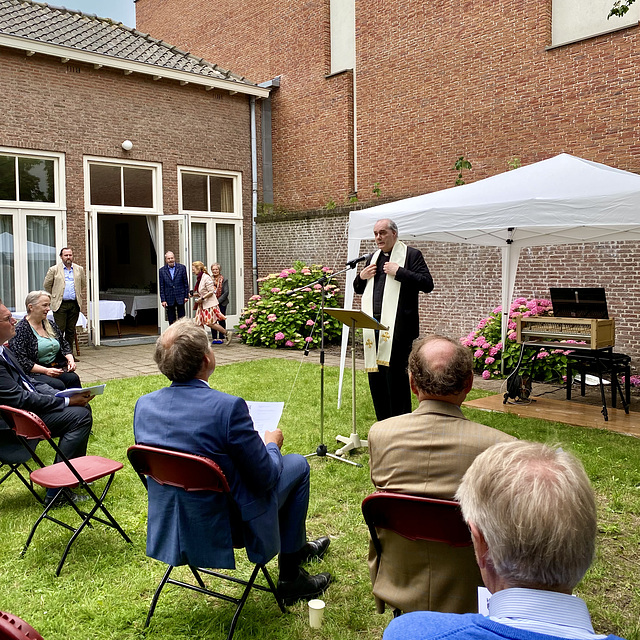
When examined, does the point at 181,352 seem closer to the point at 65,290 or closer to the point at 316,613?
the point at 316,613

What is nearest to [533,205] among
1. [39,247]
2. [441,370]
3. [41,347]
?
[441,370]

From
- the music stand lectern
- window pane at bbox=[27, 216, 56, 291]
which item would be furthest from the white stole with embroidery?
window pane at bbox=[27, 216, 56, 291]

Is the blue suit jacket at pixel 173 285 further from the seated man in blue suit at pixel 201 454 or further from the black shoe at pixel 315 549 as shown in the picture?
the seated man in blue suit at pixel 201 454

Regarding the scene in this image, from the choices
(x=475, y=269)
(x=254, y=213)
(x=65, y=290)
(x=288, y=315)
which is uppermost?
(x=254, y=213)

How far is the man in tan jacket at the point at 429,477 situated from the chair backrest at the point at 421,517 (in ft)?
0.32

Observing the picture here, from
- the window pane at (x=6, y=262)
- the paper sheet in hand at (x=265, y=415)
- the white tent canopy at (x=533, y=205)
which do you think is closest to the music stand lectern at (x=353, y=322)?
the white tent canopy at (x=533, y=205)

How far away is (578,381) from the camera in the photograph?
7863 mm

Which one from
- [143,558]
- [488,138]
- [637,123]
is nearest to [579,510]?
[143,558]

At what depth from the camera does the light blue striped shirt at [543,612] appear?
1.01 m

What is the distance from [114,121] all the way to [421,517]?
1217 cm

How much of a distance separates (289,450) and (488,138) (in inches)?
322

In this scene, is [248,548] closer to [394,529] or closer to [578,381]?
[394,529]

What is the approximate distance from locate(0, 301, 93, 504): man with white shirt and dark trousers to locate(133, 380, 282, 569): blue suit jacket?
1.71m

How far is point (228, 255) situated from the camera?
47.7ft
